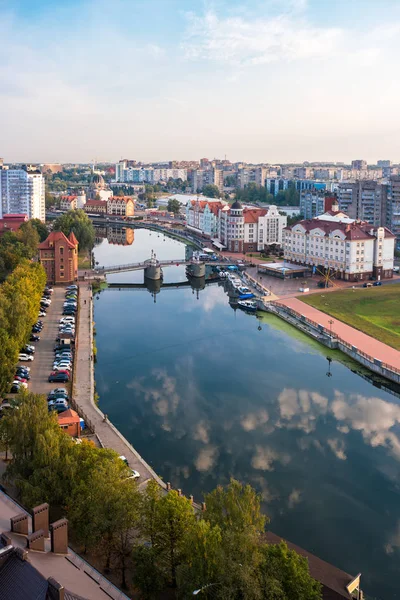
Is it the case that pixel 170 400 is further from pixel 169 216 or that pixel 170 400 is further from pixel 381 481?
pixel 169 216

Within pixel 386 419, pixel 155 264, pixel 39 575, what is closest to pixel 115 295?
pixel 155 264

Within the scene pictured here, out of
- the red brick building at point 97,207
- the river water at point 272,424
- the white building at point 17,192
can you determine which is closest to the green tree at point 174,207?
the red brick building at point 97,207

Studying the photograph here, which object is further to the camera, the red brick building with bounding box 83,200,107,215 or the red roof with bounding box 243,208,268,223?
the red brick building with bounding box 83,200,107,215

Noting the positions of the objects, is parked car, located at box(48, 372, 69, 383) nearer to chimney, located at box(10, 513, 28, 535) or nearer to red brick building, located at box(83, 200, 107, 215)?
chimney, located at box(10, 513, 28, 535)

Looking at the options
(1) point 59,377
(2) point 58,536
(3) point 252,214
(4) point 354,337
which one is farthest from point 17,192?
(2) point 58,536

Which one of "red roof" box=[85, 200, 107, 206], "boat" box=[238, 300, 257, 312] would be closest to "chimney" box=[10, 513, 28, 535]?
"boat" box=[238, 300, 257, 312]
